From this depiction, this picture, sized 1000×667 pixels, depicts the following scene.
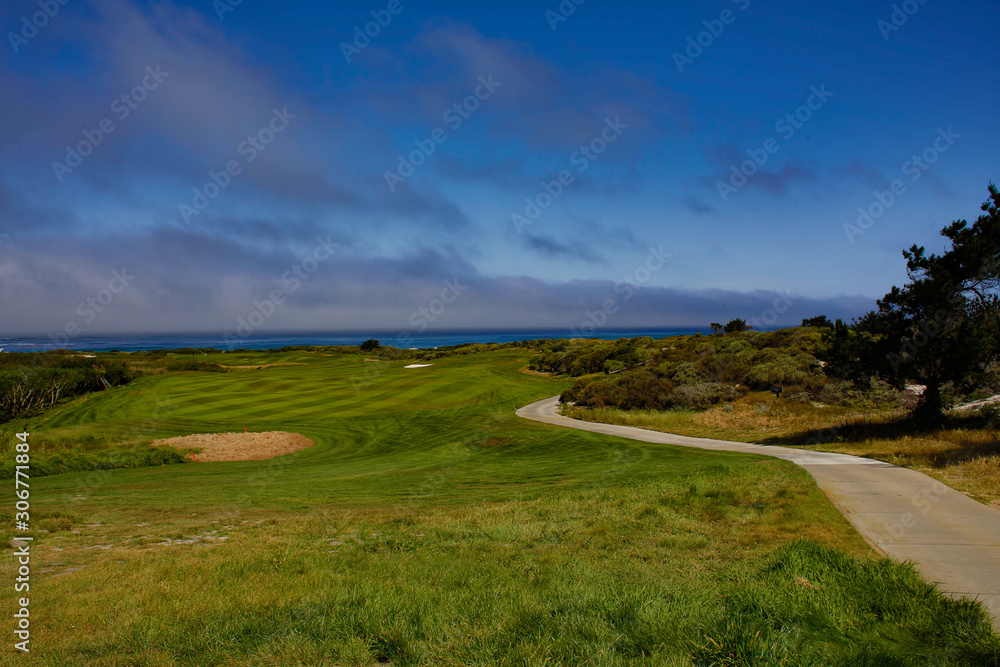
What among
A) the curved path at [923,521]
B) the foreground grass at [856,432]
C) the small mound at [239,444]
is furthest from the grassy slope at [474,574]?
the small mound at [239,444]

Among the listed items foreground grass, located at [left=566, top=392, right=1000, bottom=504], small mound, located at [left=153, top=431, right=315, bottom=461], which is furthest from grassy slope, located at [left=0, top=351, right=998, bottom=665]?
small mound, located at [left=153, top=431, right=315, bottom=461]

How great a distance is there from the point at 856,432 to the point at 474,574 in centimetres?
1926

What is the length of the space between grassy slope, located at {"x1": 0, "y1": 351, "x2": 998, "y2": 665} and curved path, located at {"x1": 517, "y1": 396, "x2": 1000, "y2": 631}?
49 centimetres

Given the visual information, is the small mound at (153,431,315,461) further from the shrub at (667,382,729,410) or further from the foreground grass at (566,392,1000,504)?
the shrub at (667,382,729,410)

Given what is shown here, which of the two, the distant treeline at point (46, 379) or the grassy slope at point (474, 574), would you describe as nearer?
the grassy slope at point (474, 574)

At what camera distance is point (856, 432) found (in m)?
19.5

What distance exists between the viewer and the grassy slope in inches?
153

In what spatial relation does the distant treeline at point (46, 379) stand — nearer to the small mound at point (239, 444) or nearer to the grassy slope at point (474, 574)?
the small mound at point (239, 444)

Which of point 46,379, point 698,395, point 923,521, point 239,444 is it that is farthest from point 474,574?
point 46,379

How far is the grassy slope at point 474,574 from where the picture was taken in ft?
12.7

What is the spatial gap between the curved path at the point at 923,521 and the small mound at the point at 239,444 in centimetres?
1883

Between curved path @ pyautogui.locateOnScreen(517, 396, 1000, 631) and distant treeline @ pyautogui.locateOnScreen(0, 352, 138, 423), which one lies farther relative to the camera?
distant treeline @ pyautogui.locateOnScreen(0, 352, 138, 423)

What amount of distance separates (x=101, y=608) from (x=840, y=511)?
392 inches

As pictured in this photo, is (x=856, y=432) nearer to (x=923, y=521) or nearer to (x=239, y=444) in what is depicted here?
(x=923, y=521)
